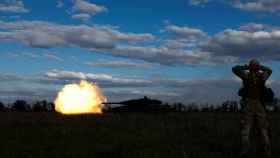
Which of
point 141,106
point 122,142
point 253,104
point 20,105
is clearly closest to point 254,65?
point 253,104

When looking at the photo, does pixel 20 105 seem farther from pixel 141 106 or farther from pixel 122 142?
pixel 122 142

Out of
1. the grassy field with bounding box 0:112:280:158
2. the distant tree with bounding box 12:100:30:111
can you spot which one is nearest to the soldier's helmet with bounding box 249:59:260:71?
the grassy field with bounding box 0:112:280:158

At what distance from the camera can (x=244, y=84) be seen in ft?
46.1

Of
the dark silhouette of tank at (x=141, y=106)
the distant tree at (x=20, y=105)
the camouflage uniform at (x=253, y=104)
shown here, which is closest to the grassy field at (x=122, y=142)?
the camouflage uniform at (x=253, y=104)

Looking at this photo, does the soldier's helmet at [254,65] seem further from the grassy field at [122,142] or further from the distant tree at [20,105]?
the distant tree at [20,105]

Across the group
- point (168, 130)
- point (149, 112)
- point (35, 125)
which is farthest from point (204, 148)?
point (149, 112)

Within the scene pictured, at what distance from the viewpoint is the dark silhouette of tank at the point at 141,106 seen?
1369 inches

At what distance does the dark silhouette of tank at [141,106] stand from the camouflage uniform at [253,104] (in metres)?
20.9

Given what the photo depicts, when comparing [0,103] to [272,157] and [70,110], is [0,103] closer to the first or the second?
[70,110]

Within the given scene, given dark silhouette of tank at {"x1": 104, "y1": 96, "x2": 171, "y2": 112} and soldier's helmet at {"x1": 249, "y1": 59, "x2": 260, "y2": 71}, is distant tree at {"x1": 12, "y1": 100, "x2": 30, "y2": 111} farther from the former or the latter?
soldier's helmet at {"x1": 249, "y1": 59, "x2": 260, "y2": 71}

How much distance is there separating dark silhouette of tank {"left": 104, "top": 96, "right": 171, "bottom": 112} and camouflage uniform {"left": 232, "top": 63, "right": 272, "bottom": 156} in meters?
20.9

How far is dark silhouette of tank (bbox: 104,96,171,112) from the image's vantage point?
114 feet

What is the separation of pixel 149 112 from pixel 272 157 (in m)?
21.9

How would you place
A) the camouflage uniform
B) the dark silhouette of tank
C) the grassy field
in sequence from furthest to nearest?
the dark silhouette of tank → the camouflage uniform → the grassy field
